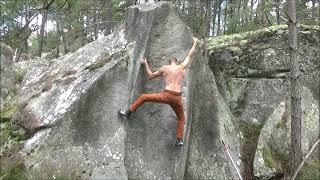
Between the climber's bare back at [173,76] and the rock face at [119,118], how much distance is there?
3.08 feet

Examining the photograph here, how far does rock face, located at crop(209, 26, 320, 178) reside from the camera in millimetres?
12234

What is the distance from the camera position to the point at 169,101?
9.45 m

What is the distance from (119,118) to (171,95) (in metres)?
1.35

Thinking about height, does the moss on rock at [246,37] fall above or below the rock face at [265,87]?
above

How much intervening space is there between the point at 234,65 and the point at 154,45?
4197mm

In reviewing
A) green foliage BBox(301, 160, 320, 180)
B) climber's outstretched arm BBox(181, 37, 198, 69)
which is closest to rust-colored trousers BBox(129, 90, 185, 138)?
climber's outstretched arm BBox(181, 37, 198, 69)

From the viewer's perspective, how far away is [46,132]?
917 centimetres

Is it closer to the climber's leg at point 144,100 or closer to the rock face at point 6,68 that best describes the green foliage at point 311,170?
the climber's leg at point 144,100

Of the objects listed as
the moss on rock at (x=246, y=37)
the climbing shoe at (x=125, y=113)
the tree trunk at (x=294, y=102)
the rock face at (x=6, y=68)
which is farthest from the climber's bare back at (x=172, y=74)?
the moss on rock at (x=246, y=37)

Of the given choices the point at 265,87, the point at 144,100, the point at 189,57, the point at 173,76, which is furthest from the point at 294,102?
the point at 144,100

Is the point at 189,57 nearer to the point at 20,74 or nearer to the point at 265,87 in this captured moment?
the point at 265,87

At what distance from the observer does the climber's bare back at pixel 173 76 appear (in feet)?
30.9

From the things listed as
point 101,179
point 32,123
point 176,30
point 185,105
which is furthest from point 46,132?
point 176,30

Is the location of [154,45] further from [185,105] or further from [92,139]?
[92,139]
